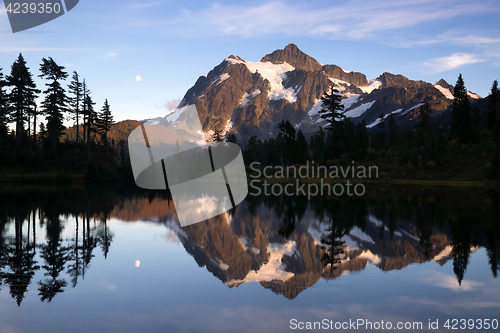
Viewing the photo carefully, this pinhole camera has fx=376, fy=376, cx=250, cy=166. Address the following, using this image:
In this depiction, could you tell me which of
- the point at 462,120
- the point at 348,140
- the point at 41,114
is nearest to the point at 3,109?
the point at 41,114

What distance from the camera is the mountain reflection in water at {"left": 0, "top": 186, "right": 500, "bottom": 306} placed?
32.3 ft

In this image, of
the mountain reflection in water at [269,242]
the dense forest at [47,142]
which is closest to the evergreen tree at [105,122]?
the dense forest at [47,142]

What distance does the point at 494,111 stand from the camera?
72.4m

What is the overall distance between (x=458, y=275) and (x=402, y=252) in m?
2.67

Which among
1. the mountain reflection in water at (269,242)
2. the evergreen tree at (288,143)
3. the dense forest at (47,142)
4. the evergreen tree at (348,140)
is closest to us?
the mountain reflection in water at (269,242)

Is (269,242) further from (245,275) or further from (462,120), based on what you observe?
(462,120)

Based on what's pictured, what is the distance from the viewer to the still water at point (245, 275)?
23.0 feet

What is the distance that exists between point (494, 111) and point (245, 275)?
79276mm

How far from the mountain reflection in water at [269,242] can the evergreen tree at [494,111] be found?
181ft

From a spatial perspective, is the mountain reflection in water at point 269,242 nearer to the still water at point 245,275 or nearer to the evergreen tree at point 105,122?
the still water at point 245,275

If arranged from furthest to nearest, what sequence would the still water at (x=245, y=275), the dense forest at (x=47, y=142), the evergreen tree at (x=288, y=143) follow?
1. the evergreen tree at (x=288, y=143)
2. the dense forest at (x=47, y=142)
3. the still water at (x=245, y=275)

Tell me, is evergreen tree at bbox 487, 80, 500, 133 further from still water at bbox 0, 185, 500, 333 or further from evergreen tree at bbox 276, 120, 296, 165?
still water at bbox 0, 185, 500, 333

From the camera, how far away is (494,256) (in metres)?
11.7

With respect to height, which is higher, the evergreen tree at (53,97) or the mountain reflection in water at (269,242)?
the evergreen tree at (53,97)
